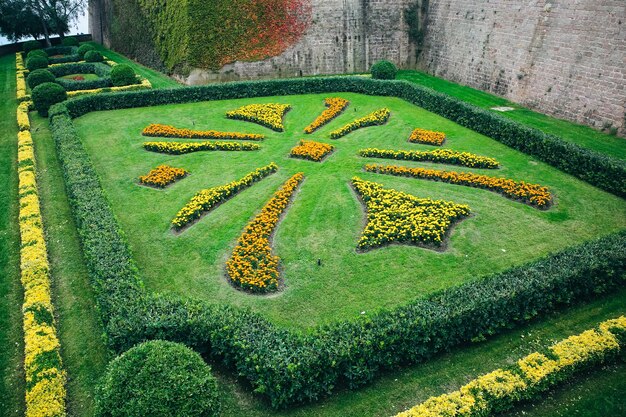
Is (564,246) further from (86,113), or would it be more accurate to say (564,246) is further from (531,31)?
(86,113)

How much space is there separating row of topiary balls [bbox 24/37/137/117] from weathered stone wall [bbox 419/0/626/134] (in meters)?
17.1

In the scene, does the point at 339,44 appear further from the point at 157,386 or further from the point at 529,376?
the point at 157,386

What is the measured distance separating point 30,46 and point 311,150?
3444 centimetres

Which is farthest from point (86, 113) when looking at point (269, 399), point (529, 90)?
point (529, 90)

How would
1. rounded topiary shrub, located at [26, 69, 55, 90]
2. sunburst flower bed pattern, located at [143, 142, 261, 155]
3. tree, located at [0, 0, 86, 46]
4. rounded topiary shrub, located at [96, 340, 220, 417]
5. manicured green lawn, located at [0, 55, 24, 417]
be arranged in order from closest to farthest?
rounded topiary shrub, located at [96, 340, 220, 417], manicured green lawn, located at [0, 55, 24, 417], sunburst flower bed pattern, located at [143, 142, 261, 155], rounded topiary shrub, located at [26, 69, 55, 90], tree, located at [0, 0, 86, 46]

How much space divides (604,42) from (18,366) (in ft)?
63.3

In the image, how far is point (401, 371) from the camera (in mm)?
7340

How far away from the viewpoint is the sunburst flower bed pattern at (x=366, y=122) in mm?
16922

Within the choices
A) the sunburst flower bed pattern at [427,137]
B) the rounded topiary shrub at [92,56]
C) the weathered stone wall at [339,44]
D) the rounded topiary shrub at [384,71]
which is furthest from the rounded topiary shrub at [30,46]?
the sunburst flower bed pattern at [427,137]

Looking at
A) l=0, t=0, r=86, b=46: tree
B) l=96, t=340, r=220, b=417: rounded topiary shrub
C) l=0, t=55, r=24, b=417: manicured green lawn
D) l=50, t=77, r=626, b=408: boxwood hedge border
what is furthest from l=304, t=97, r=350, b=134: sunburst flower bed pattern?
l=0, t=0, r=86, b=46: tree

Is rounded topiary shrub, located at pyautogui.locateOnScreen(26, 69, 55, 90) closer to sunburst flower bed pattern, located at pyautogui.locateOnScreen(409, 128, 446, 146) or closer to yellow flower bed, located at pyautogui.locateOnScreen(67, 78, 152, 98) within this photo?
yellow flower bed, located at pyautogui.locateOnScreen(67, 78, 152, 98)

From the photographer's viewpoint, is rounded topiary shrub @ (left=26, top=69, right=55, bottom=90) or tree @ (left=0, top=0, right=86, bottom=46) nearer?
rounded topiary shrub @ (left=26, top=69, right=55, bottom=90)

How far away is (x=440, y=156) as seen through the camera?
14516 mm

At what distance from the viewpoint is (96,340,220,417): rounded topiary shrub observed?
5699 millimetres
